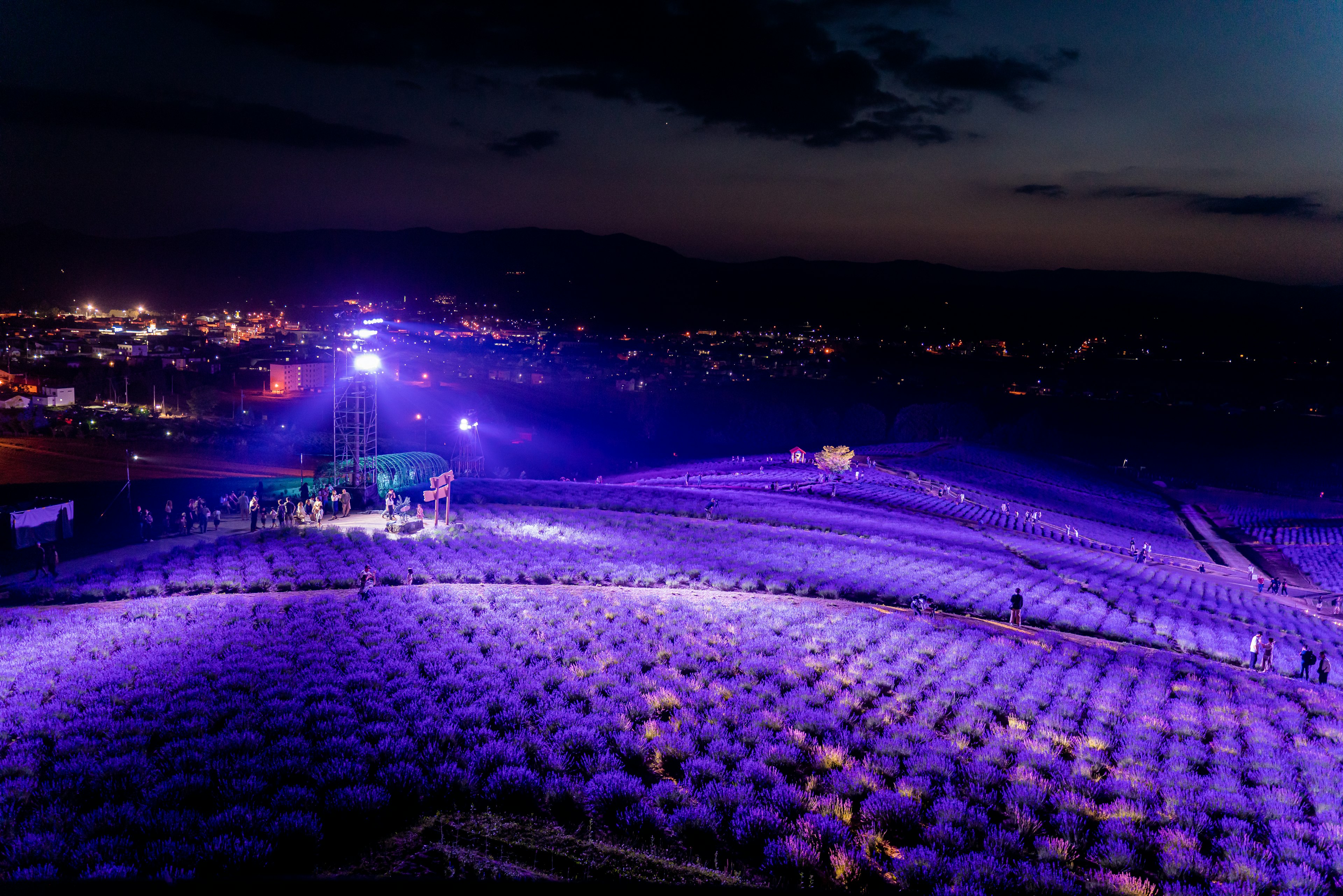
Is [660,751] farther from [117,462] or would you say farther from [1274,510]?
[1274,510]

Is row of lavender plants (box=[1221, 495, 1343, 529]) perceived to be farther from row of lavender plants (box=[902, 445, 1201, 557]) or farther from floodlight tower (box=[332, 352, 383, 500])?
floodlight tower (box=[332, 352, 383, 500])

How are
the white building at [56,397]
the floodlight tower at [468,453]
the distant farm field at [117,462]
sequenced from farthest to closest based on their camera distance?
1. the white building at [56,397]
2. the floodlight tower at [468,453]
3. the distant farm field at [117,462]

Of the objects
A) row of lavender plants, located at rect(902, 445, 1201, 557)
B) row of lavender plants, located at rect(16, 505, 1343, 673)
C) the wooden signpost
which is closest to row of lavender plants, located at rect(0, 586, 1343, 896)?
row of lavender plants, located at rect(16, 505, 1343, 673)

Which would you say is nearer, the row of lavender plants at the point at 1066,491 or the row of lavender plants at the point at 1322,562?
the row of lavender plants at the point at 1322,562

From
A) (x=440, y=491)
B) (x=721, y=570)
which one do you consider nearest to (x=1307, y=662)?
(x=721, y=570)

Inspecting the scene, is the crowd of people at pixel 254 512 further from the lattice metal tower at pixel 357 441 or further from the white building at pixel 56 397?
the white building at pixel 56 397

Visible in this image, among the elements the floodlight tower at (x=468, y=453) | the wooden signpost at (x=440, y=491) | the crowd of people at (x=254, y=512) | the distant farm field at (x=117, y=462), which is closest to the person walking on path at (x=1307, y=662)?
the wooden signpost at (x=440, y=491)
